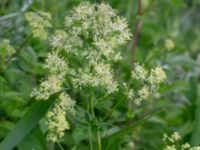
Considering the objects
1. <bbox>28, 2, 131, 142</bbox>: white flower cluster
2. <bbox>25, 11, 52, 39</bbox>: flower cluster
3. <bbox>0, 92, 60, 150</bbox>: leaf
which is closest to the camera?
<bbox>28, 2, 131, 142</bbox>: white flower cluster

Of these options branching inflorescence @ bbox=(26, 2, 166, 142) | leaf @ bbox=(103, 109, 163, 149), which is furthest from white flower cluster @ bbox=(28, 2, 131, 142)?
leaf @ bbox=(103, 109, 163, 149)

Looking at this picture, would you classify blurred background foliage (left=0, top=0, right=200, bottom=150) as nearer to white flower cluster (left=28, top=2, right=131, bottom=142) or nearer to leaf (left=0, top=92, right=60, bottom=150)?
leaf (left=0, top=92, right=60, bottom=150)

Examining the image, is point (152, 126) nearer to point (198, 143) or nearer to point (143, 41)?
point (198, 143)

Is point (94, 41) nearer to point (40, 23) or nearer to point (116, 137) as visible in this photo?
point (116, 137)

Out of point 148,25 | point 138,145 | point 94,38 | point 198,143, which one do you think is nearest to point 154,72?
point 94,38

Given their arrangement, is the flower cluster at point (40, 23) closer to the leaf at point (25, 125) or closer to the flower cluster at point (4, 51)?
the flower cluster at point (4, 51)

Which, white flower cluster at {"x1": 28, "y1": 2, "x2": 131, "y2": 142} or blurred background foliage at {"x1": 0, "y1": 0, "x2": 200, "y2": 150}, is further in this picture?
blurred background foliage at {"x1": 0, "y1": 0, "x2": 200, "y2": 150}
